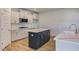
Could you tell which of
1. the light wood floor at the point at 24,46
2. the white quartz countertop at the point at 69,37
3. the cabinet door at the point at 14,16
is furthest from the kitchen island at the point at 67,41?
the cabinet door at the point at 14,16

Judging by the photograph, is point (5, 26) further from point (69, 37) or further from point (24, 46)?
point (69, 37)

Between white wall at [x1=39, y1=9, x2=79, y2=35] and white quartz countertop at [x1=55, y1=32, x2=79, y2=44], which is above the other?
white wall at [x1=39, y1=9, x2=79, y2=35]

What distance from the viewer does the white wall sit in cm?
178

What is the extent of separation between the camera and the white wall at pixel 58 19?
1777 mm

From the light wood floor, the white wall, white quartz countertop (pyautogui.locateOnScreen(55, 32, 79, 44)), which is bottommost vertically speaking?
the light wood floor

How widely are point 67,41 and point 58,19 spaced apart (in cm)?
39

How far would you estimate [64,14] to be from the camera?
1806 mm

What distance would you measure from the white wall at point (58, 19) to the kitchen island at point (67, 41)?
0.34 ft

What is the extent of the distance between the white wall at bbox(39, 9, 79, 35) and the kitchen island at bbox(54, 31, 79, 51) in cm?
10

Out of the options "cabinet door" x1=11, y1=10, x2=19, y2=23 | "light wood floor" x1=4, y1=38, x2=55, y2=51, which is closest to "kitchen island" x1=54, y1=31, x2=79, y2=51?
"light wood floor" x1=4, y1=38, x2=55, y2=51

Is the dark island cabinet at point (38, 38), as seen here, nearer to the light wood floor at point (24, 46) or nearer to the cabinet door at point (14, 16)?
the light wood floor at point (24, 46)

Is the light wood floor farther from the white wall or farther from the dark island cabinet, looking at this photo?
the white wall
